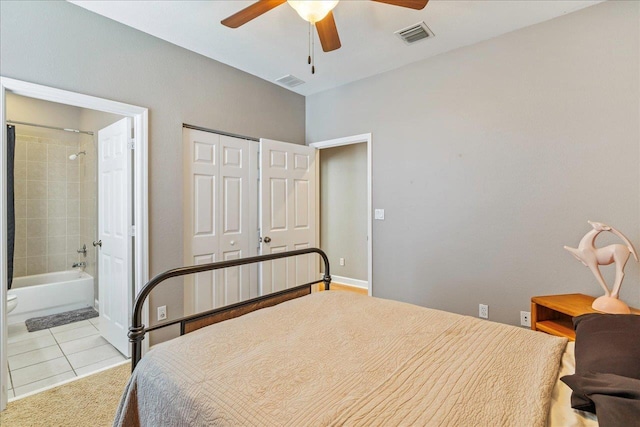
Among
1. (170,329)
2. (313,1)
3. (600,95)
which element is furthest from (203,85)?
(600,95)

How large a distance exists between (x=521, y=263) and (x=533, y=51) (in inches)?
68.7

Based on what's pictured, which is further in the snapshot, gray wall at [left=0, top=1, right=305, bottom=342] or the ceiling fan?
gray wall at [left=0, top=1, right=305, bottom=342]

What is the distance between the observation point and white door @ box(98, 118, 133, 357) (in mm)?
2500

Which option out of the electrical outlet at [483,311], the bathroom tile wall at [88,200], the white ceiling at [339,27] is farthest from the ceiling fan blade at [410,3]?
the bathroom tile wall at [88,200]

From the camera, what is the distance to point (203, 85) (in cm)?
289

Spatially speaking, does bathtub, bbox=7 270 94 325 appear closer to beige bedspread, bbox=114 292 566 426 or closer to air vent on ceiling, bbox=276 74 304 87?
beige bedspread, bbox=114 292 566 426

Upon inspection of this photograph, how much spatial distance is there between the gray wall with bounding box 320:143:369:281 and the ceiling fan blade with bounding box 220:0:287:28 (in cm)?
304

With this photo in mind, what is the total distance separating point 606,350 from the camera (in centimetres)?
97

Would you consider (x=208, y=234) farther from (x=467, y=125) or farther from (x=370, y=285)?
(x=467, y=125)

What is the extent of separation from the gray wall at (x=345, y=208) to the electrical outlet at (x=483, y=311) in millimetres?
2118

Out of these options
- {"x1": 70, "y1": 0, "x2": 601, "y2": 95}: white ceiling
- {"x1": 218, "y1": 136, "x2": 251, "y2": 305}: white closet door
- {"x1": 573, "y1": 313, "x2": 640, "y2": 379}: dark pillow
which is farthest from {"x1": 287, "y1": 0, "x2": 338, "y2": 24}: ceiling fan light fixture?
{"x1": 573, "y1": 313, "x2": 640, "y2": 379}: dark pillow

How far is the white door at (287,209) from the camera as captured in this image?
329cm

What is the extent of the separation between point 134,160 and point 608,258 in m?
3.54

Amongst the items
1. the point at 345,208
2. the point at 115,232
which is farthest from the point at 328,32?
the point at 345,208
